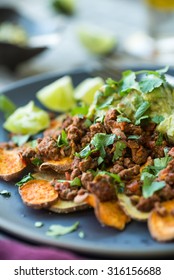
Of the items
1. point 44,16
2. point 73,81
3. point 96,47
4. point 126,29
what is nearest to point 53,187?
point 73,81

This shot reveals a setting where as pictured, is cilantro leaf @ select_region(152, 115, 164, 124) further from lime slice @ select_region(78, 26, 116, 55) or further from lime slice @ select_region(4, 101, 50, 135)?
lime slice @ select_region(78, 26, 116, 55)

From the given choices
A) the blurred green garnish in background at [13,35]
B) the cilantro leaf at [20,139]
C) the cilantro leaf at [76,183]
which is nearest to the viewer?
the cilantro leaf at [76,183]

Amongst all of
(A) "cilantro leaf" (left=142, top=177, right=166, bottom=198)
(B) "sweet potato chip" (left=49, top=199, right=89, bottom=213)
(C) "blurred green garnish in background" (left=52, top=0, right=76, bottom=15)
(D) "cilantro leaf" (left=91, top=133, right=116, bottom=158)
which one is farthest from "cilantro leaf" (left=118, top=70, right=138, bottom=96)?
(C) "blurred green garnish in background" (left=52, top=0, right=76, bottom=15)

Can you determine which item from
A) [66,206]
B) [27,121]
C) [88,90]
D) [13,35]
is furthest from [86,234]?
[13,35]

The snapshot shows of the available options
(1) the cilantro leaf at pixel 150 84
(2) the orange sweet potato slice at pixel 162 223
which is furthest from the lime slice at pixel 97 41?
(2) the orange sweet potato slice at pixel 162 223

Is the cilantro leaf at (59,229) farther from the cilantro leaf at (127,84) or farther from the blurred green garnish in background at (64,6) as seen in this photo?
the blurred green garnish in background at (64,6)

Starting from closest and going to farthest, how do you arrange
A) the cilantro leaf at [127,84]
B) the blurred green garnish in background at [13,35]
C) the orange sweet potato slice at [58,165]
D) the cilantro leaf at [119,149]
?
1. the cilantro leaf at [119,149]
2. the orange sweet potato slice at [58,165]
3. the cilantro leaf at [127,84]
4. the blurred green garnish in background at [13,35]
